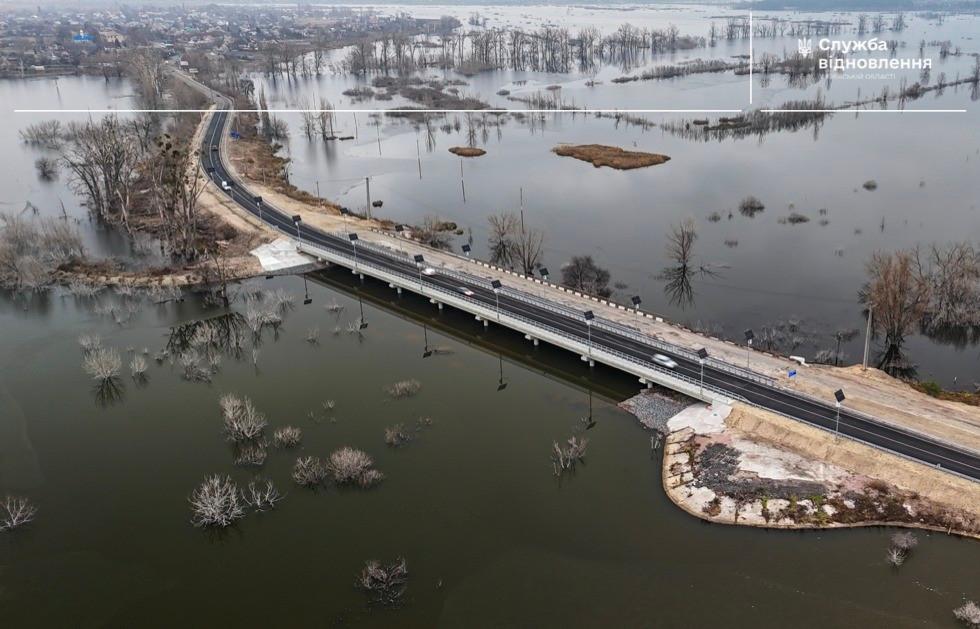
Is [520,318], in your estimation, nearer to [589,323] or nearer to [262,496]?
[589,323]

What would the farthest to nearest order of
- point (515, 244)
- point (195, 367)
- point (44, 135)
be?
1. point (44, 135)
2. point (515, 244)
3. point (195, 367)

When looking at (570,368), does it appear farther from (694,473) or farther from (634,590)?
(634,590)

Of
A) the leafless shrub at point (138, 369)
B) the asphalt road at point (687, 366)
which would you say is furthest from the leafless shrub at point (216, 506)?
the asphalt road at point (687, 366)

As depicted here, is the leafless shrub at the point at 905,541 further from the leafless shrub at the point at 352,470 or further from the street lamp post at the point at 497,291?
the street lamp post at the point at 497,291

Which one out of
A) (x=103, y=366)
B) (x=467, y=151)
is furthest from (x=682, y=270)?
(x=467, y=151)

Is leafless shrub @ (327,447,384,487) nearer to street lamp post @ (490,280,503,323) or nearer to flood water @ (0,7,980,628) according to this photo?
flood water @ (0,7,980,628)

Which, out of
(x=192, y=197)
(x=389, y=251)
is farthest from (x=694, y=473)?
(x=192, y=197)

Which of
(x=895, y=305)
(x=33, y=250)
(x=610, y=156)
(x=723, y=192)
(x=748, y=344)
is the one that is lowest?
(x=748, y=344)
